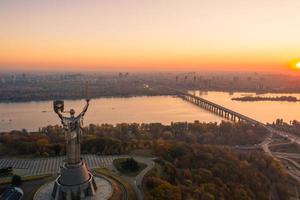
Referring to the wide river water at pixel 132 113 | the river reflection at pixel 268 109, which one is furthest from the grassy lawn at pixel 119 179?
the river reflection at pixel 268 109

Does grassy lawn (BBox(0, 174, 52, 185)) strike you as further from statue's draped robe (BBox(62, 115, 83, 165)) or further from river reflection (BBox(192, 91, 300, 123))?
river reflection (BBox(192, 91, 300, 123))

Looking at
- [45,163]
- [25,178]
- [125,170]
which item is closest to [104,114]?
[45,163]

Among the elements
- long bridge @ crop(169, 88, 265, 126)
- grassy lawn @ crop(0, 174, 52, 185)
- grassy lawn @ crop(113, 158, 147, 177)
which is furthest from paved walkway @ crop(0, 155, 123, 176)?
long bridge @ crop(169, 88, 265, 126)

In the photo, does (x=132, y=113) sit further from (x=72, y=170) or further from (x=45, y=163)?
(x=72, y=170)

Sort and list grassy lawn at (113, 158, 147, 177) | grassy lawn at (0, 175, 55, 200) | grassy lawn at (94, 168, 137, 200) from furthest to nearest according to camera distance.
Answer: grassy lawn at (113, 158, 147, 177)
grassy lawn at (0, 175, 55, 200)
grassy lawn at (94, 168, 137, 200)

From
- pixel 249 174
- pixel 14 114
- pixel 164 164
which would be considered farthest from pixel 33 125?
pixel 249 174

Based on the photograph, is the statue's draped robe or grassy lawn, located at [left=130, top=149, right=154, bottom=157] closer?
the statue's draped robe

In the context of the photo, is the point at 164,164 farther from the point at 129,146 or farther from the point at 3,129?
the point at 3,129

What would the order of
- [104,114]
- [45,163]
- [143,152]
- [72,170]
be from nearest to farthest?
[72,170] < [45,163] < [143,152] < [104,114]
